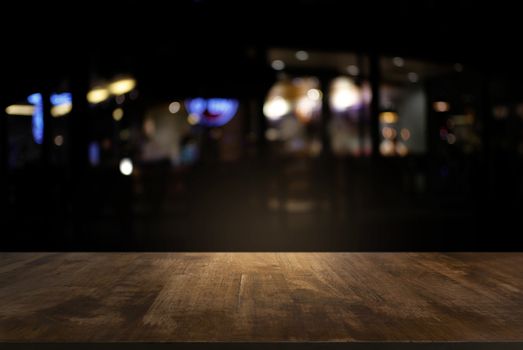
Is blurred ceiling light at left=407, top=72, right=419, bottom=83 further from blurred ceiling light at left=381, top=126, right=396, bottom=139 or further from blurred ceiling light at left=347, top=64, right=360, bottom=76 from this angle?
blurred ceiling light at left=347, top=64, right=360, bottom=76

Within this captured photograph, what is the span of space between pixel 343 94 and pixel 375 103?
779mm

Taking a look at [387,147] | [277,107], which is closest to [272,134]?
[277,107]

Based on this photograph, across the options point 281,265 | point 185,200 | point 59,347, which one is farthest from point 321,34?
point 59,347

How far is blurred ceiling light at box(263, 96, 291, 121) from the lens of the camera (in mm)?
10875

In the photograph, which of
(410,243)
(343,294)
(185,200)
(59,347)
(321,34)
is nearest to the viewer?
(59,347)

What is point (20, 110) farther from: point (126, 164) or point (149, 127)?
point (149, 127)

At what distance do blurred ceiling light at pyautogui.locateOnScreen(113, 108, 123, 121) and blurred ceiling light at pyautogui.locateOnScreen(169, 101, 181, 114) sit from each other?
691 millimetres

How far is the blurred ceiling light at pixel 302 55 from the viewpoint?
10297mm

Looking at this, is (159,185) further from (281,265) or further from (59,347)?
(59,347)

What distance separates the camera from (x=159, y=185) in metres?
8.37

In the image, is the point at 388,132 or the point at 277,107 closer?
the point at 277,107

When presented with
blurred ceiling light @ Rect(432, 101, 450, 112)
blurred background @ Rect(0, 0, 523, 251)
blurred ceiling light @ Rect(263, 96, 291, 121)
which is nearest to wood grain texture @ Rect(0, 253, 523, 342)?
blurred background @ Rect(0, 0, 523, 251)

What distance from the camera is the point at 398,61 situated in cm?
1103

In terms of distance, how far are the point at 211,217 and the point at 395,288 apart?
17.7ft
